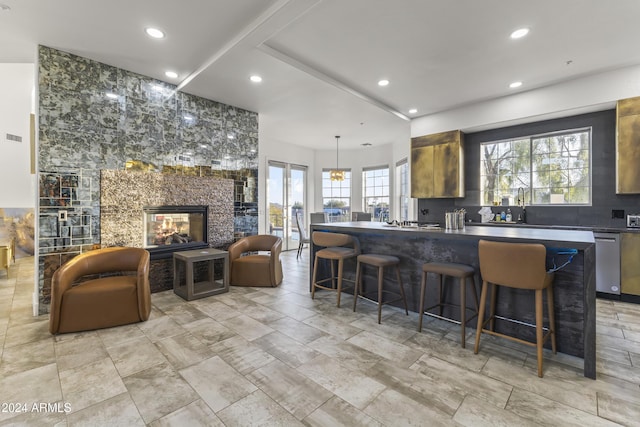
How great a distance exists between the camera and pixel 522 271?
2074 millimetres

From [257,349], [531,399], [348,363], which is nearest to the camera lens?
[531,399]

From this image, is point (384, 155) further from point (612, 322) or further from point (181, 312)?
point (181, 312)

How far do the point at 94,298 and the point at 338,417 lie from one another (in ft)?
8.68

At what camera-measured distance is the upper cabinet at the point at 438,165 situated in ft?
17.1

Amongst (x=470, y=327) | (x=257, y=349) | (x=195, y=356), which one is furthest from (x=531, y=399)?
(x=195, y=356)

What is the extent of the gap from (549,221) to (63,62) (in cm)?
718

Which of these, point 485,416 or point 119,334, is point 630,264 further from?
point 119,334

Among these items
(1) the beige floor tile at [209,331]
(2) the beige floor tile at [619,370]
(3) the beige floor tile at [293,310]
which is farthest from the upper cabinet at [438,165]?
(1) the beige floor tile at [209,331]

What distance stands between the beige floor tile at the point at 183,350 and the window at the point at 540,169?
5.17m

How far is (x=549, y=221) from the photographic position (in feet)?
15.2

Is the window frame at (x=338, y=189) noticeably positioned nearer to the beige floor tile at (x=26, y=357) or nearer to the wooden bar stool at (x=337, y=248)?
the wooden bar stool at (x=337, y=248)

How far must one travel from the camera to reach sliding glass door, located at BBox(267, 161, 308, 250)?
25.1ft

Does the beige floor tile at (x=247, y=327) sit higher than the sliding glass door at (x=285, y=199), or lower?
lower

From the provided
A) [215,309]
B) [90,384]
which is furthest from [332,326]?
[90,384]
